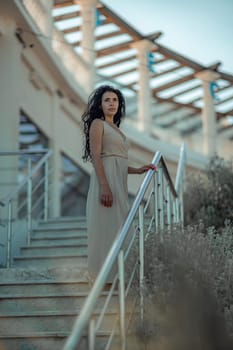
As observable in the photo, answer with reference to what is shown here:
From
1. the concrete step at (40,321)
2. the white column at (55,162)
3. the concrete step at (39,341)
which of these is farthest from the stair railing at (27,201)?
the concrete step at (39,341)

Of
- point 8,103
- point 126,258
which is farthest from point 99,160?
point 8,103

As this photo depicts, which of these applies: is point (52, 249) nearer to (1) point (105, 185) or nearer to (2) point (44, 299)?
(2) point (44, 299)

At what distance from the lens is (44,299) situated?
492 cm

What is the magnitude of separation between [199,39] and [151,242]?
8246 millimetres

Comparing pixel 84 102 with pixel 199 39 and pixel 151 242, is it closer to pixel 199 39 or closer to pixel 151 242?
pixel 199 39

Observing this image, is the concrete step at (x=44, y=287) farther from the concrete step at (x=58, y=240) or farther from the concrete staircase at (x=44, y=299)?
the concrete step at (x=58, y=240)

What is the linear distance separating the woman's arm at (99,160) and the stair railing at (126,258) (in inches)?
10.3

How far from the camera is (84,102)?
13.0 m

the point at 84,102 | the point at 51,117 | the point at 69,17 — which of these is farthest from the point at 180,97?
the point at 51,117

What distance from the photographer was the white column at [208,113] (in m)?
18.2

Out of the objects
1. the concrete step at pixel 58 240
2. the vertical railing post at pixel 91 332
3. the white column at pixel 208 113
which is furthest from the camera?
the white column at pixel 208 113

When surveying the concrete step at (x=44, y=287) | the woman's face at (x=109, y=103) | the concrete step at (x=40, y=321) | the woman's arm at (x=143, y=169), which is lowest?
the concrete step at (x=40, y=321)

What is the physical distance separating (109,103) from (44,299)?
161 centimetres

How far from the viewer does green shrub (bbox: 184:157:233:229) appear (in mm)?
7660
